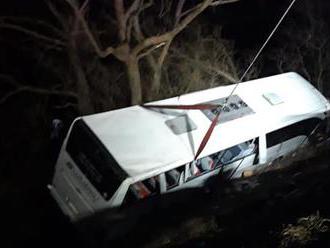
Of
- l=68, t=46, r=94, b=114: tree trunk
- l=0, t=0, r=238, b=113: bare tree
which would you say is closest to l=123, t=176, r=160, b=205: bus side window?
l=0, t=0, r=238, b=113: bare tree

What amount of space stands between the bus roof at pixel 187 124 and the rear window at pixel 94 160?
96mm

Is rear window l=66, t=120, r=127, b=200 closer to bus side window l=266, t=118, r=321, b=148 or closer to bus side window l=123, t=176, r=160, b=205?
bus side window l=123, t=176, r=160, b=205

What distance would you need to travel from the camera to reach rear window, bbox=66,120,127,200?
19.5 feet

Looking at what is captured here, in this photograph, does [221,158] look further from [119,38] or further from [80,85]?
[80,85]

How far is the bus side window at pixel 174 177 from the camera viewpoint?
6.51 m

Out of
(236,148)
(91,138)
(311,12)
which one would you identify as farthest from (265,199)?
(311,12)

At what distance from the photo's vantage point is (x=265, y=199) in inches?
249

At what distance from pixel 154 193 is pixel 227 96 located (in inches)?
97.0

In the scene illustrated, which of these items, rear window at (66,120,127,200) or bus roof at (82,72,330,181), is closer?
rear window at (66,120,127,200)

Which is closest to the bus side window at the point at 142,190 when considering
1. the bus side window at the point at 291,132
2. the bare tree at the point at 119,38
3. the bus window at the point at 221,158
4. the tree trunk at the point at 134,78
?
the bus window at the point at 221,158

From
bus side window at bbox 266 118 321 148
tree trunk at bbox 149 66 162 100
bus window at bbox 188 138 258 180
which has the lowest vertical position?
bus side window at bbox 266 118 321 148

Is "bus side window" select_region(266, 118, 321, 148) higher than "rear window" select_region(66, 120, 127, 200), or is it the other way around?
"rear window" select_region(66, 120, 127, 200)

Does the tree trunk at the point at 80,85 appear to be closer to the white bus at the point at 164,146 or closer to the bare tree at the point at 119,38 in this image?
the bare tree at the point at 119,38

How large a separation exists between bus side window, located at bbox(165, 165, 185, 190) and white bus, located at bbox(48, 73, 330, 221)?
0.02 metres
